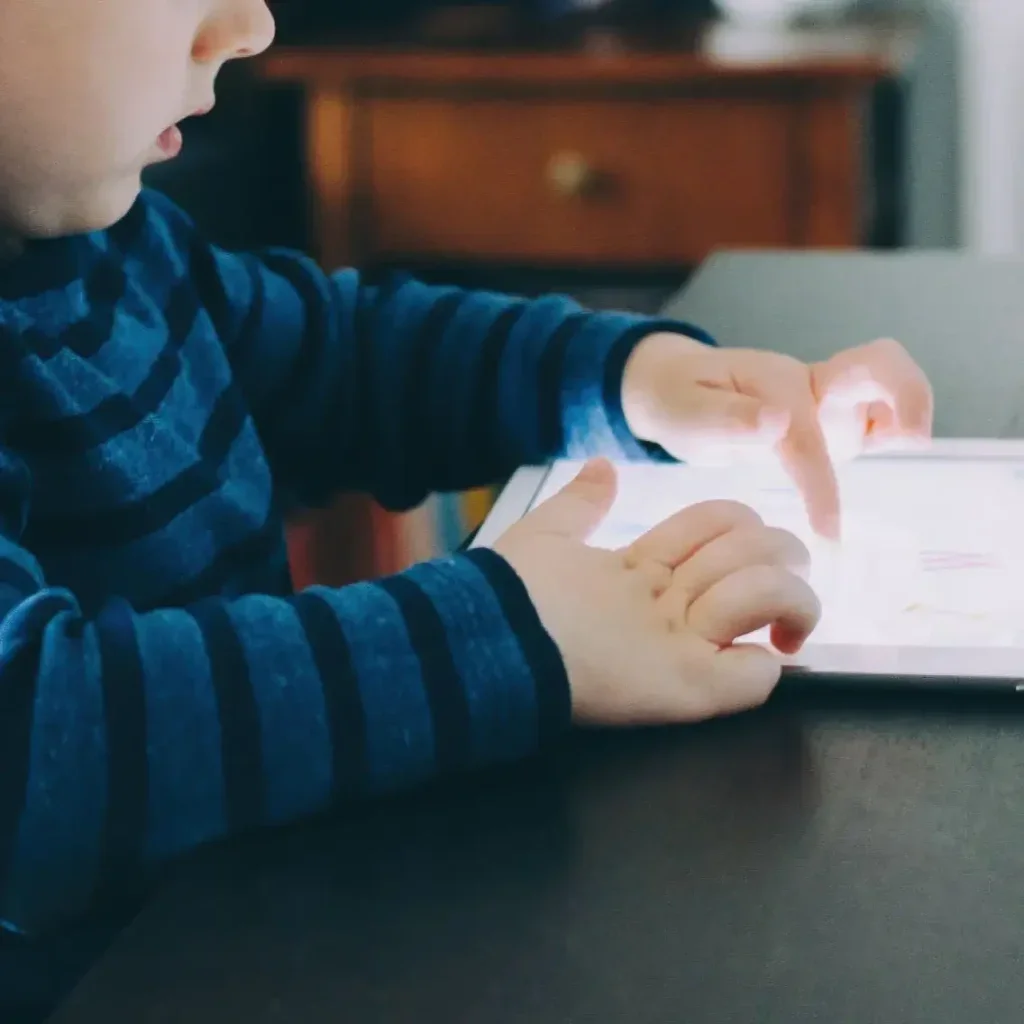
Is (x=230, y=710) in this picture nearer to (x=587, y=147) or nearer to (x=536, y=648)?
(x=536, y=648)

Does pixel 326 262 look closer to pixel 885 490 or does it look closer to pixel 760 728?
pixel 885 490

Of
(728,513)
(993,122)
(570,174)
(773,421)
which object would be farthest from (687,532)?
(993,122)

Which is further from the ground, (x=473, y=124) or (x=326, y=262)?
(x=473, y=124)

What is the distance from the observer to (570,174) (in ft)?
4.65

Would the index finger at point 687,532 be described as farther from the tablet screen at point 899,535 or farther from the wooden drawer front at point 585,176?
the wooden drawer front at point 585,176

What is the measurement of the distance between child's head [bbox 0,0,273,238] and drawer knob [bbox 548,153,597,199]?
966 millimetres

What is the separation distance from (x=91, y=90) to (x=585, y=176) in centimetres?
103

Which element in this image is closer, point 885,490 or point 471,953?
point 471,953

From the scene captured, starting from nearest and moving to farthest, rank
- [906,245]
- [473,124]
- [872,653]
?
[872,653] < [473,124] < [906,245]

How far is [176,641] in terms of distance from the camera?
365 millimetres

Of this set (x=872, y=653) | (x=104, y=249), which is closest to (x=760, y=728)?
(x=872, y=653)

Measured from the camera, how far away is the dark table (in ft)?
0.90

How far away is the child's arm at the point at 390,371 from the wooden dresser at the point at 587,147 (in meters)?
0.74

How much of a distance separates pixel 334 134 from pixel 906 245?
2.01 ft
